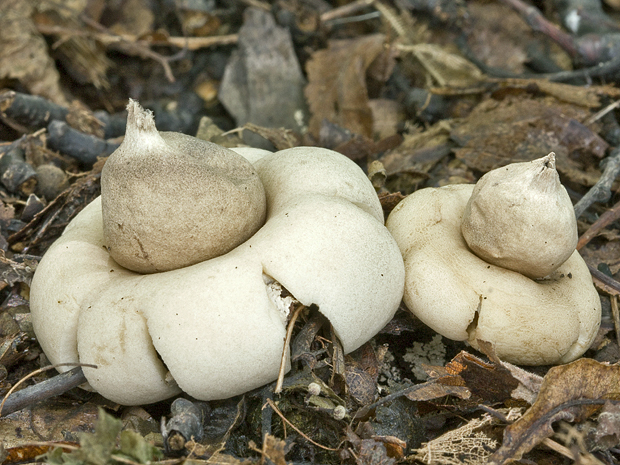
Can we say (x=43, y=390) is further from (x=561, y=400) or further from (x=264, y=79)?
(x=264, y=79)

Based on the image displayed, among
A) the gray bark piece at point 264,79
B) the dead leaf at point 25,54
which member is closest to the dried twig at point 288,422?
the gray bark piece at point 264,79

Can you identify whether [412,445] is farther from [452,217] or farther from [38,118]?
[38,118]

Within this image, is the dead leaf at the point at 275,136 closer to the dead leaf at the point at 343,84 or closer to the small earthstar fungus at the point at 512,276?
the dead leaf at the point at 343,84

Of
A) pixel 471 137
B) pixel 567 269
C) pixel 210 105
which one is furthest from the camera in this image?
pixel 210 105

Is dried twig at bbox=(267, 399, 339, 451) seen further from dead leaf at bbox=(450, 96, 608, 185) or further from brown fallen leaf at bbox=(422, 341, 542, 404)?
dead leaf at bbox=(450, 96, 608, 185)

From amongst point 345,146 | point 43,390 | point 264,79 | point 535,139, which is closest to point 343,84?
point 264,79

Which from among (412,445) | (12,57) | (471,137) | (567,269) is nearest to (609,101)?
(471,137)
